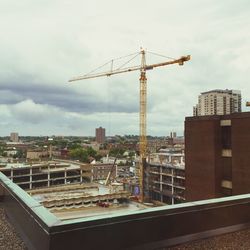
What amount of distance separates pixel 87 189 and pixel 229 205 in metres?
48.4

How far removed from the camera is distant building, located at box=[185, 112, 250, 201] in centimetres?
3047

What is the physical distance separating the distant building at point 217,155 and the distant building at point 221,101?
49.4 m

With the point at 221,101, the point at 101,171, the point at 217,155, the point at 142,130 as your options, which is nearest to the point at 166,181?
the point at 142,130

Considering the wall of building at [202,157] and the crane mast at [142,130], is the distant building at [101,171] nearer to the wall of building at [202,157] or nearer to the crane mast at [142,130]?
the crane mast at [142,130]

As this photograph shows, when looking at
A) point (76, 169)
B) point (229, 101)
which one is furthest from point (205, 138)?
point (229, 101)

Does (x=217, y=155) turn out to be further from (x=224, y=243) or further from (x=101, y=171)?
(x=101, y=171)

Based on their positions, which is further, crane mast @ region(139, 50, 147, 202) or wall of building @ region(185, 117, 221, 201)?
crane mast @ region(139, 50, 147, 202)

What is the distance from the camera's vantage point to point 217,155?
33.7 m

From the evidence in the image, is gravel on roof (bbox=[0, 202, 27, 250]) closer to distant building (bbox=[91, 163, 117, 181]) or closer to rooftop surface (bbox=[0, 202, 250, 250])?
rooftop surface (bbox=[0, 202, 250, 250])

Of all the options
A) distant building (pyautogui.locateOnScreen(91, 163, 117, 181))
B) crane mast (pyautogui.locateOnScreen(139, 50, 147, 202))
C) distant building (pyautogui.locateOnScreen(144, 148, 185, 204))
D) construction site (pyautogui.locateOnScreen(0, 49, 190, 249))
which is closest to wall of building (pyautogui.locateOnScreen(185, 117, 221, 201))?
construction site (pyautogui.locateOnScreen(0, 49, 190, 249))

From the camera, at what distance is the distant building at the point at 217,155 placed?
3047 centimetres

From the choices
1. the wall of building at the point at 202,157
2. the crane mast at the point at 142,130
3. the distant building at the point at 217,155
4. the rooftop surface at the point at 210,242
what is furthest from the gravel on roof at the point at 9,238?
the crane mast at the point at 142,130

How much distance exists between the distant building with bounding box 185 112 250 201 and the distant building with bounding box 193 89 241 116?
1945 inches

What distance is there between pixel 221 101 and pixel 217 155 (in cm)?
5879
